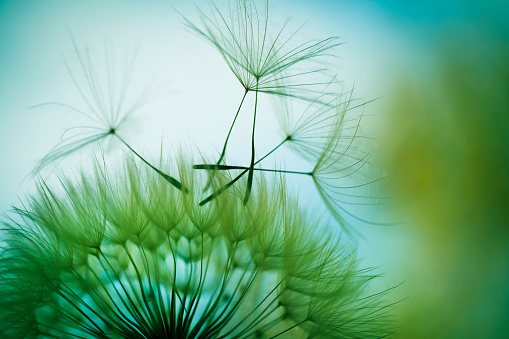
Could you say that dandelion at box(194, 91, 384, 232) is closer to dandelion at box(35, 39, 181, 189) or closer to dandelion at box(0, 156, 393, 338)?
dandelion at box(0, 156, 393, 338)

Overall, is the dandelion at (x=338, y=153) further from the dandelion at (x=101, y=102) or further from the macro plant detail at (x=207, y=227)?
the dandelion at (x=101, y=102)

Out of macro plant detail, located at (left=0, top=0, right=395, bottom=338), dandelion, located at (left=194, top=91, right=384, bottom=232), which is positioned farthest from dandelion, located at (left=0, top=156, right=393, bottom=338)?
dandelion, located at (left=194, top=91, right=384, bottom=232)

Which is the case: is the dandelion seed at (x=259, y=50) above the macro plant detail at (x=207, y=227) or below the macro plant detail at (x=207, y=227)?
above

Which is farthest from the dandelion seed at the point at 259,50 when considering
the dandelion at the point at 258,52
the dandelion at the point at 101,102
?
the dandelion at the point at 101,102

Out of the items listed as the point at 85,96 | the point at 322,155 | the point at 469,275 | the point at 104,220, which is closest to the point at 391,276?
the point at 469,275

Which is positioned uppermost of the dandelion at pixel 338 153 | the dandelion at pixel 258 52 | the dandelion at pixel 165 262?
the dandelion at pixel 258 52

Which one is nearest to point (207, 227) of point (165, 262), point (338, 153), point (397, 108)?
point (165, 262)

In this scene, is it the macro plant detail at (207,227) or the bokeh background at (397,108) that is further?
the bokeh background at (397,108)
